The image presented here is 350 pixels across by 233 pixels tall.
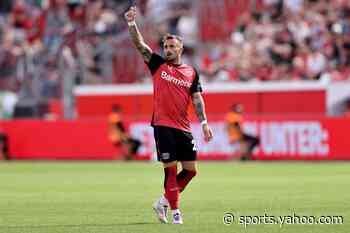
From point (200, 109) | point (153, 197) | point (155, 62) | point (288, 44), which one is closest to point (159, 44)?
point (288, 44)

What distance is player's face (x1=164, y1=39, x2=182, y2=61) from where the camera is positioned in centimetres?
1333

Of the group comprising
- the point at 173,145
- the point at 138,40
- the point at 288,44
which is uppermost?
the point at 138,40

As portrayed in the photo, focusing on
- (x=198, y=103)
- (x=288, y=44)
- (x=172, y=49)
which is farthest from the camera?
(x=288, y=44)

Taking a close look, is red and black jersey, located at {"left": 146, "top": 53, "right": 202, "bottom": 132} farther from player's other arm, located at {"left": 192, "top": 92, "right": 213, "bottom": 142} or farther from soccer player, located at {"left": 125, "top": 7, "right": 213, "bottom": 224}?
player's other arm, located at {"left": 192, "top": 92, "right": 213, "bottom": 142}

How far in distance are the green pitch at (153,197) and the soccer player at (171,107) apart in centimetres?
72

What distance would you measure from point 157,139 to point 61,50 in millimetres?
23566

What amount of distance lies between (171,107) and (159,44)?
22772 mm

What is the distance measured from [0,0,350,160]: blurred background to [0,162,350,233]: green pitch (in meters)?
4.16

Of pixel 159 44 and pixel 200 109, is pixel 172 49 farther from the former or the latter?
pixel 159 44

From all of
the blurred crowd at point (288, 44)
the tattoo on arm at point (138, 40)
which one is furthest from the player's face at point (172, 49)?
the blurred crowd at point (288, 44)

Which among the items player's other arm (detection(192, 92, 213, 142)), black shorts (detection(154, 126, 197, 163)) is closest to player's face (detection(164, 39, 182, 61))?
player's other arm (detection(192, 92, 213, 142))

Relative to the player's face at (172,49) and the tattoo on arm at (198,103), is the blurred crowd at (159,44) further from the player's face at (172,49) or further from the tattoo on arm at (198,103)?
the player's face at (172,49)

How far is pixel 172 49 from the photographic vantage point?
13398mm

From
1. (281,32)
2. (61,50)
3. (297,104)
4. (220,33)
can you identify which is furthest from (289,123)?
(61,50)
